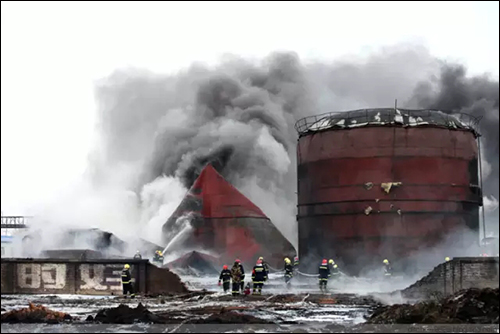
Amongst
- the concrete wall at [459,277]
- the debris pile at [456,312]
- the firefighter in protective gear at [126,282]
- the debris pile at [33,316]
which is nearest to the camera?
the debris pile at [456,312]

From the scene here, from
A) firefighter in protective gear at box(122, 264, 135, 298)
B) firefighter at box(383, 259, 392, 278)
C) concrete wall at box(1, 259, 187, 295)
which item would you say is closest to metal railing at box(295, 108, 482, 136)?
firefighter at box(383, 259, 392, 278)

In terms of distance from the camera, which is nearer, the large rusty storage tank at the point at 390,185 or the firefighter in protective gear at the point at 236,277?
the firefighter in protective gear at the point at 236,277

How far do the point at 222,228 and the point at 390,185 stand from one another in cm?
1525

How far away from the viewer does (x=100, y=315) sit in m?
19.0

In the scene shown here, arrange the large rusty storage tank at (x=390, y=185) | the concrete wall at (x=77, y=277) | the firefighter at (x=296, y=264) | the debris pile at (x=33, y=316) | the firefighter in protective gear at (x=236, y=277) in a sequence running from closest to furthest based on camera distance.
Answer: the debris pile at (x=33, y=316) < the concrete wall at (x=77, y=277) < the firefighter in protective gear at (x=236, y=277) < the large rusty storage tank at (x=390, y=185) < the firefighter at (x=296, y=264)

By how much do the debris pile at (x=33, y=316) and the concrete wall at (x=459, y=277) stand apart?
11.8 metres

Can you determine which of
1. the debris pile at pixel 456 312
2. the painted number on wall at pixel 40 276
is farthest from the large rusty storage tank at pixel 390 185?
the debris pile at pixel 456 312

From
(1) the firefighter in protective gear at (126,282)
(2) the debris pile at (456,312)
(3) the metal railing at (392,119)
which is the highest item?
(3) the metal railing at (392,119)

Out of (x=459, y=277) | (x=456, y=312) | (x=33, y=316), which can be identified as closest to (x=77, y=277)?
(x=33, y=316)

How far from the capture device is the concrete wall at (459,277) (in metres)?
22.1

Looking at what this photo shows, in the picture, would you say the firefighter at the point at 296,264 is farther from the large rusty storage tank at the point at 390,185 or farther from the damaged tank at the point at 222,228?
the damaged tank at the point at 222,228

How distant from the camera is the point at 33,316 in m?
18.9

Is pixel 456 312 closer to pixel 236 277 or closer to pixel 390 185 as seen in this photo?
pixel 236 277

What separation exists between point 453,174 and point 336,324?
21.4m
